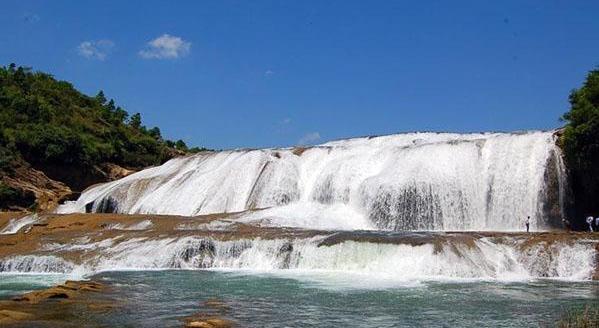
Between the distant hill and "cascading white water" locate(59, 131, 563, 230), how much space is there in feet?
25.8

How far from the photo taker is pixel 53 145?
176 ft

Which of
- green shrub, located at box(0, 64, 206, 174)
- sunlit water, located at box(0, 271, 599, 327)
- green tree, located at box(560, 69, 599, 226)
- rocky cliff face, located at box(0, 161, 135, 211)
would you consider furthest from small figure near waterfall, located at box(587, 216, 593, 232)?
green shrub, located at box(0, 64, 206, 174)

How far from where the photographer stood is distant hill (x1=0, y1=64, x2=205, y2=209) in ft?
165

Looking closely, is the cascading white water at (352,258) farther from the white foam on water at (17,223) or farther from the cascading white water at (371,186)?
the white foam on water at (17,223)

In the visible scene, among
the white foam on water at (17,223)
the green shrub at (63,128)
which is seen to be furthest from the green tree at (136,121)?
the white foam on water at (17,223)

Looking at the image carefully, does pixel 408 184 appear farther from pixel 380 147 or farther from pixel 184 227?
pixel 184 227

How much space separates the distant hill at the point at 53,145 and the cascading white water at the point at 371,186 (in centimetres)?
787

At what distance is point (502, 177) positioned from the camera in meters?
32.5

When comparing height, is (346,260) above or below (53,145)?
below

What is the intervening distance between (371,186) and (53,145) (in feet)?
98.4

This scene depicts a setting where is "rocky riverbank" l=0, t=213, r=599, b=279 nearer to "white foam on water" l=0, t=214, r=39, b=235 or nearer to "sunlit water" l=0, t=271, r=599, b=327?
"sunlit water" l=0, t=271, r=599, b=327

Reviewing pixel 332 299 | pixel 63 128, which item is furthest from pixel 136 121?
pixel 332 299

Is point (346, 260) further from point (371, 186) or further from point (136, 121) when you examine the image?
point (136, 121)

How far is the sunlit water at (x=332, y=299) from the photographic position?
535 inches
